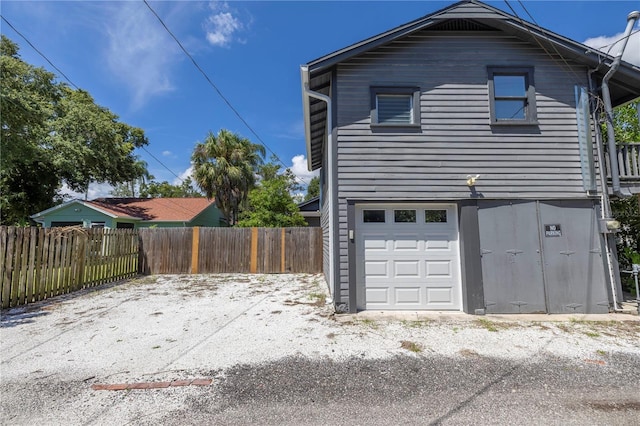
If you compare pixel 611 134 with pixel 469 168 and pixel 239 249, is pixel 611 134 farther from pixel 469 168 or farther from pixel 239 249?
pixel 239 249

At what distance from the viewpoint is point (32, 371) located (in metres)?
3.27

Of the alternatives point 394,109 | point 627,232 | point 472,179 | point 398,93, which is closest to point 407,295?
point 472,179

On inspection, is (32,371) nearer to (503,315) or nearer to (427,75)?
(503,315)

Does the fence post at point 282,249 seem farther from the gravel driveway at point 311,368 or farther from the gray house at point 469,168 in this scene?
the gray house at point 469,168

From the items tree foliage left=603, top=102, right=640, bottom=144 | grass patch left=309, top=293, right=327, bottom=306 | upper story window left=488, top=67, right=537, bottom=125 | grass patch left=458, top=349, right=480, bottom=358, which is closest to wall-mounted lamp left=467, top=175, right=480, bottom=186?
upper story window left=488, top=67, right=537, bottom=125

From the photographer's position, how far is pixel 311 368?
331 centimetres

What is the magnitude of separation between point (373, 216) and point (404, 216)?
624 millimetres

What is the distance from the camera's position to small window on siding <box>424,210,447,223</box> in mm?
5793

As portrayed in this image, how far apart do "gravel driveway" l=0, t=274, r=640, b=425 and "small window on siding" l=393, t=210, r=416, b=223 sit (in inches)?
71.5

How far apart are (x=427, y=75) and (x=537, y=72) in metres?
2.20

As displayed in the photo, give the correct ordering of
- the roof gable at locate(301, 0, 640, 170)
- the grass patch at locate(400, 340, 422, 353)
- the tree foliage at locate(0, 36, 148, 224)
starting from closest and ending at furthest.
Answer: the grass patch at locate(400, 340, 422, 353) → the roof gable at locate(301, 0, 640, 170) → the tree foliage at locate(0, 36, 148, 224)

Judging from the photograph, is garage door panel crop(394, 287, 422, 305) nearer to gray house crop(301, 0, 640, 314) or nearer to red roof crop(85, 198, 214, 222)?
gray house crop(301, 0, 640, 314)

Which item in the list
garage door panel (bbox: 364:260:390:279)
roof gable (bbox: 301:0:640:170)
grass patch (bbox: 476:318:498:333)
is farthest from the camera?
garage door panel (bbox: 364:260:390:279)

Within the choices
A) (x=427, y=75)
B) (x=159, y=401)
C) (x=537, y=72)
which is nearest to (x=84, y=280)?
(x=159, y=401)
